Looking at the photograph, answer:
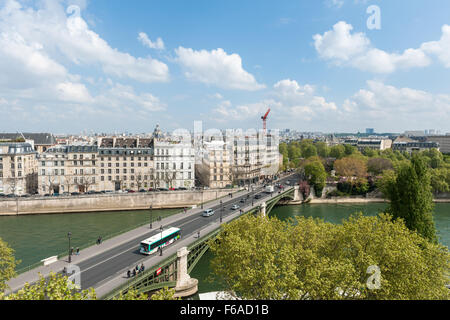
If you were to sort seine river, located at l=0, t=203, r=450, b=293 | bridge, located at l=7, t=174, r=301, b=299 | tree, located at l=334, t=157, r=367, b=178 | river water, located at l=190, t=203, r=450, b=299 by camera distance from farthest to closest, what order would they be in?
tree, located at l=334, t=157, r=367, b=178 < river water, located at l=190, t=203, r=450, b=299 < seine river, located at l=0, t=203, r=450, b=293 < bridge, located at l=7, t=174, r=301, b=299

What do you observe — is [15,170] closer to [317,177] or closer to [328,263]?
[328,263]

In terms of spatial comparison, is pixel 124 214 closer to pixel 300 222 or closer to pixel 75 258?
pixel 75 258

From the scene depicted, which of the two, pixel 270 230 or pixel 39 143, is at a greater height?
pixel 39 143

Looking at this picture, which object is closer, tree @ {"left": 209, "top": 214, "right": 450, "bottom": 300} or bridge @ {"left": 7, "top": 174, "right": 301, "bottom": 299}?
tree @ {"left": 209, "top": 214, "right": 450, "bottom": 300}

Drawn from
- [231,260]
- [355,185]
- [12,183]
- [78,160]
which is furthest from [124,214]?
[355,185]

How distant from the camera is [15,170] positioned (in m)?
57.8

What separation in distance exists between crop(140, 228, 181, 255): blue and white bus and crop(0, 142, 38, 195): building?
4595 cm

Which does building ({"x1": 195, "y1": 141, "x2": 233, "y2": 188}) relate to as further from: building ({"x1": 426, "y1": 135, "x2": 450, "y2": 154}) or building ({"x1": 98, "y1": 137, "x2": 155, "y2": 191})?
building ({"x1": 426, "y1": 135, "x2": 450, "y2": 154})

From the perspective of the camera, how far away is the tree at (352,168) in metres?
69.6

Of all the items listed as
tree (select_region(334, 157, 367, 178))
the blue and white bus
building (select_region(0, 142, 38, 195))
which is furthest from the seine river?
building (select_region(0, 142, 38, 195))

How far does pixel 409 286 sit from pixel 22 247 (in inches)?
1640

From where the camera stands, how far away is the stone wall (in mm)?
51938

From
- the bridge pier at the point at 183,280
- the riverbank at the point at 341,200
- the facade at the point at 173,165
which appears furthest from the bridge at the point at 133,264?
the riverbank at the point at 341,200

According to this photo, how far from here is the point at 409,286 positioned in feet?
52.9
